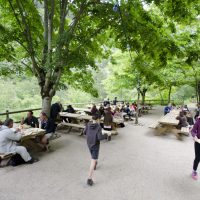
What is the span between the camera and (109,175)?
4656 mm

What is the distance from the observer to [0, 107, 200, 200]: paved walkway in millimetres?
3863

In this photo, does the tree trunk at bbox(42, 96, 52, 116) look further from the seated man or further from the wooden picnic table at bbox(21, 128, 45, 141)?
the seated man

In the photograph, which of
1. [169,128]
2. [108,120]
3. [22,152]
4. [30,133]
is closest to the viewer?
[22,152]

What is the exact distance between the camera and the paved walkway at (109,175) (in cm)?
386

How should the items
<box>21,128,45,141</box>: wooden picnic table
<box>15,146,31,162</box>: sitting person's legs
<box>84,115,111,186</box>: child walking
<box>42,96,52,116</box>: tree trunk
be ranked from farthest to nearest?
<box>42,96,52,116</box>: tree trunk < <box>21,128,45,141</box>: wooden picnic table < <box>15,146,31,162</box>: sitting person's legs < <box>84,115,111,186</box>: child walking

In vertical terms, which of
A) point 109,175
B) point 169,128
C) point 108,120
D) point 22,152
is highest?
point 108,120

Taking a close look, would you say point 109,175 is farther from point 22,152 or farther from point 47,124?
point 47,124

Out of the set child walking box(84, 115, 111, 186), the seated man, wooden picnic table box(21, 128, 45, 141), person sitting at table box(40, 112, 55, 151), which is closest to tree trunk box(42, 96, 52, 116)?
person sitting at table box(40, 112, 55, 151)

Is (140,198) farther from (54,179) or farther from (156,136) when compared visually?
(156,136)

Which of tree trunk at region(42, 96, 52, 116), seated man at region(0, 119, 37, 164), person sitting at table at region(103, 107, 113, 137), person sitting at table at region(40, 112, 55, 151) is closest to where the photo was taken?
seated man at region(0, 119, 37, 164)

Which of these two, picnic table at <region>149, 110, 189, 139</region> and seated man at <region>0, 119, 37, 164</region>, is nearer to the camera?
seated man at <region>0, 119, 37, 164</region>

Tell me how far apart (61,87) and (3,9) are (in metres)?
3.82

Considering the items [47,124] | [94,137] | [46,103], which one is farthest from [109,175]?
[46,103]

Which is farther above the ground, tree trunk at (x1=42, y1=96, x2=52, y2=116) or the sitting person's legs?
tree trunk at (x1=42, y1=96, x2=52, y2=116)
